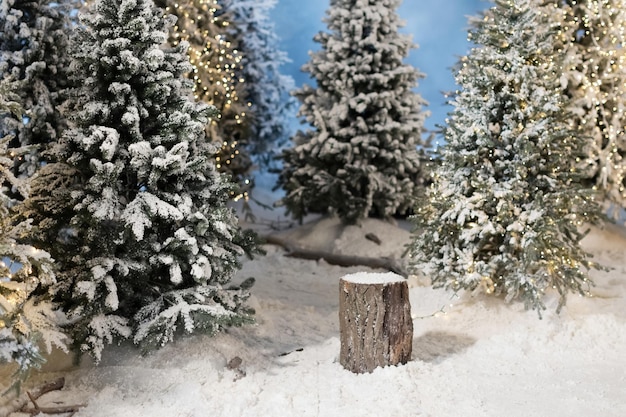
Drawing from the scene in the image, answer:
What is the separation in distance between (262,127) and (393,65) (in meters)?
8.30

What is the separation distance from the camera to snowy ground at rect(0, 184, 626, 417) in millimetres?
5312

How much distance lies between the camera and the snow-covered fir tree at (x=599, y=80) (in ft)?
35.9

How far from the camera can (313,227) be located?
13812 millimetres

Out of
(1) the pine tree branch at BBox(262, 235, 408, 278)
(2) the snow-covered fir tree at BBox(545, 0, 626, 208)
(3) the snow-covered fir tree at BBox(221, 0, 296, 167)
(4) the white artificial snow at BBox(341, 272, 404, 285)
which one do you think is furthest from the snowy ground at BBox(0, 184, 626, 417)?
(3) the snow-covered fir tree at BBox(221, 0, 296, 167)

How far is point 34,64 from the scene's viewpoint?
7609 millimetres

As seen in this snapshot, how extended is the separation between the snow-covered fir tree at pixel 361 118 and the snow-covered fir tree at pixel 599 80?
3.21 m

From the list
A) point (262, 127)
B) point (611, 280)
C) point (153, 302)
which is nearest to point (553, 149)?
point (611, 280)

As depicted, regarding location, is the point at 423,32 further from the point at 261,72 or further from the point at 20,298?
the point at 20,298

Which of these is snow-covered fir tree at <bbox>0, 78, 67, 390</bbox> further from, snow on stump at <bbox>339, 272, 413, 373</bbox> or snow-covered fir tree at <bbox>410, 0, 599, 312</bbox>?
snow-covered fir tree at <bbox>410, 0, 599, 312</bbox>

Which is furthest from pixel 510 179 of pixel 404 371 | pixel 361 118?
pixel 361 118

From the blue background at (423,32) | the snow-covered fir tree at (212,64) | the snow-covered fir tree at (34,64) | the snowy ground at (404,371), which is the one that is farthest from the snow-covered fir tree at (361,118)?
the blue background at (423,32)

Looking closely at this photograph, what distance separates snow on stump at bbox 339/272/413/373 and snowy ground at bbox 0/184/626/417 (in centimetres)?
15

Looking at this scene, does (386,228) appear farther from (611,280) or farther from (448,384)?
(448,384)

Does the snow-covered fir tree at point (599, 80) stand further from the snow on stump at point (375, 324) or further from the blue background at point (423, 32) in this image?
the blue background at point (423, 32)
